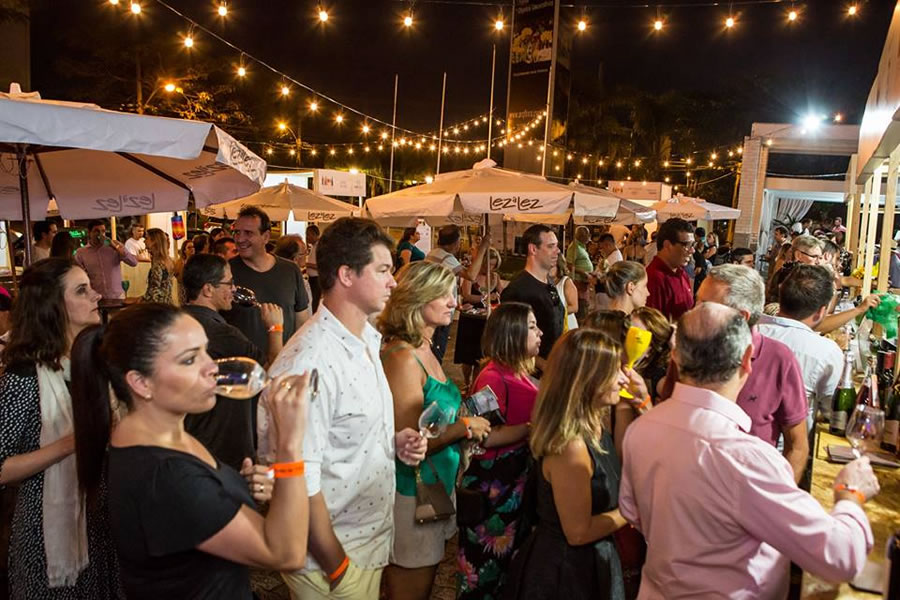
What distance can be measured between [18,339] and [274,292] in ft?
8.63

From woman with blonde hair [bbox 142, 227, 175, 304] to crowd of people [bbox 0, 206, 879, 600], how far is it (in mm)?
4762

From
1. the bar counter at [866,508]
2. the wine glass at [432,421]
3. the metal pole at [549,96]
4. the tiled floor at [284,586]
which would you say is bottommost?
the tiled floor at [284,586]

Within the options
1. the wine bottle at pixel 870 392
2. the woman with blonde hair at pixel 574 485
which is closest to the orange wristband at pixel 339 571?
the woman with blonde hair at pixel 574 485

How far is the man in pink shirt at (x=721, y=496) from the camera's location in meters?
1.68

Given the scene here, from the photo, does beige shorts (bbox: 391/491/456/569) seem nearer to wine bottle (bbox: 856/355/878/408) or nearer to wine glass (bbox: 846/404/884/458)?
wine glass (bbox: 846/404/884/458)

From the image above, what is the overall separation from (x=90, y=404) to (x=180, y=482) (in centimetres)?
63

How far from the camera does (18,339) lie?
260 centimetres

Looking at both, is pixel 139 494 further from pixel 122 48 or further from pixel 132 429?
pixel 122 48

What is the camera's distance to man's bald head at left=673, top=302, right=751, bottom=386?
197 cm

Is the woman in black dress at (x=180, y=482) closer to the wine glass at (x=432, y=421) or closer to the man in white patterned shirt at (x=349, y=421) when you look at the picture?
the man in white patterned shirt at (x=349, y=421)

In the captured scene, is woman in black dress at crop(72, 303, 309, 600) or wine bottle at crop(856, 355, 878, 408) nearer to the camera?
woman in black dress at crop(72, 303, 309, 600)

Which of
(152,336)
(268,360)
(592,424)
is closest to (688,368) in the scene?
(592,424)

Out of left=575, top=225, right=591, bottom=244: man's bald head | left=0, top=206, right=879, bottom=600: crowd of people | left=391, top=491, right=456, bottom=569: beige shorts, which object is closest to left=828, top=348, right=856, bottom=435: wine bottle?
left=0, top=206, right=879, bottom=600: crowd of people

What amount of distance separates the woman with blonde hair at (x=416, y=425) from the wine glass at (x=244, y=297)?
80.9 inches
